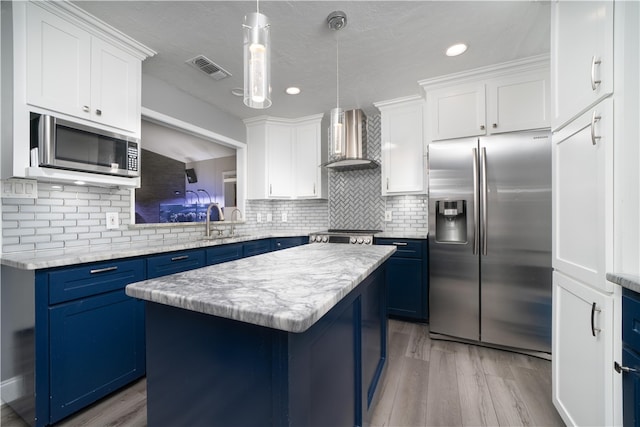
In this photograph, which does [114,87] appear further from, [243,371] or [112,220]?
[243,371]

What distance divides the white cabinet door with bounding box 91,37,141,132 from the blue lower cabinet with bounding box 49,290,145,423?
133 cm

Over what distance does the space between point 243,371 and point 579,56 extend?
1.91 m

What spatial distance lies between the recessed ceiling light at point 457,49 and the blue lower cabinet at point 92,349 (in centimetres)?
319

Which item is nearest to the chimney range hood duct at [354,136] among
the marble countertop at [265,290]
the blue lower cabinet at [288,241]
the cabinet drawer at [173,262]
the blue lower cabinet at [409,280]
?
the blue lower cabinet at [288,241]

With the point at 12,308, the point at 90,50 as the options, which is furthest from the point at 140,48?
the point at 12,308

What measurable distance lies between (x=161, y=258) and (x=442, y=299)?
256 centimetres

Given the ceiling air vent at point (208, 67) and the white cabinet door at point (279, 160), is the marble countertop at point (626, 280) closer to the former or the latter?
the ceiling air vent at point (208, 67)

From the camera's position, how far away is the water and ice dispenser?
2535 mm

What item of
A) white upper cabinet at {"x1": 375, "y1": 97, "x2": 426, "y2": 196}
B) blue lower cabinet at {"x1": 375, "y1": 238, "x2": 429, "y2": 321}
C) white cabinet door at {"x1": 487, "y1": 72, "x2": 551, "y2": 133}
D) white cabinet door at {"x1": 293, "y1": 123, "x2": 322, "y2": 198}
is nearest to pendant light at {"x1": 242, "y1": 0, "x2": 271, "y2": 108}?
blue lower cabinet at {"x1": 375, "y1": 238, "x2": 429, "y2": 321}

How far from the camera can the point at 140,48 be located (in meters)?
2.18

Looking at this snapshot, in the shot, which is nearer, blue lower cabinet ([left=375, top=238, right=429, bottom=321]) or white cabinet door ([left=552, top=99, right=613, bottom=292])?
white cabinet door ([left=552, top=99, right=613, bottom=292])

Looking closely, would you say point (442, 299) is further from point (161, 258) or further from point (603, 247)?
point (161, 258)

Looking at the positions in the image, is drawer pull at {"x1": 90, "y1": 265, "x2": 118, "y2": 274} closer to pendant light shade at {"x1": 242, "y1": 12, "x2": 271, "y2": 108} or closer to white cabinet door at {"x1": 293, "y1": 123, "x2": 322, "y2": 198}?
pendant light shade at {"x1": 242, "y1": 12, "x2": 271, "y2": 108}

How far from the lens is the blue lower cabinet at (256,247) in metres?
3.13
